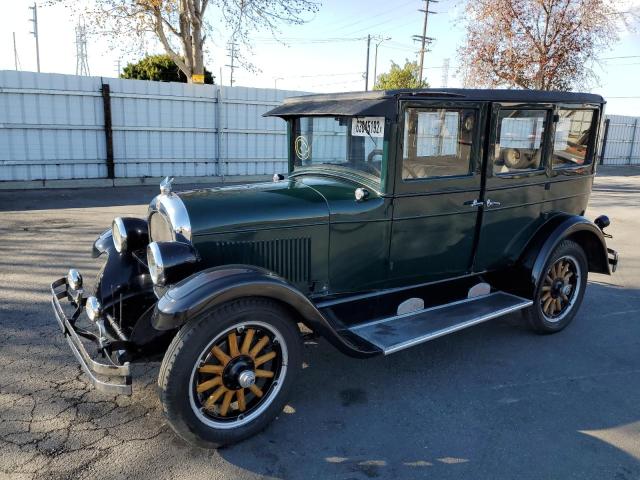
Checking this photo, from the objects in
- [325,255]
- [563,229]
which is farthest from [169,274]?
[563,229]

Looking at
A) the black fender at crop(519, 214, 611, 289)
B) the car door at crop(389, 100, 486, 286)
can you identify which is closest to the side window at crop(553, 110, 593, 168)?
the black fender at crop(519, 214, 611, 289)

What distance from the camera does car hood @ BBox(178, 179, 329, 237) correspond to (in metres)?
2.96

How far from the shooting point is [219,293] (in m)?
2.49

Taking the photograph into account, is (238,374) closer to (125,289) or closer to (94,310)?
(94,310)

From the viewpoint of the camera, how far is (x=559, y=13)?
1195 cm

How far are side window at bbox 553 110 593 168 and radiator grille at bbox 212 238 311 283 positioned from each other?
2.44 meters

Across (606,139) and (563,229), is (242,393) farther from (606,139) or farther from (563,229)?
(606,139)

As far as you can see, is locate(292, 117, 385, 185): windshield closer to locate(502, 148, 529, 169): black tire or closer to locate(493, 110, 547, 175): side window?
locate(493, 110, 547, 175): side window

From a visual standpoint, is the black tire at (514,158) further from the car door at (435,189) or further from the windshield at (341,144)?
the windshield at (341,144)

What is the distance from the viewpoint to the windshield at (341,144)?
11.1ft

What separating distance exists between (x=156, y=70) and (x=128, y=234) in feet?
50.0

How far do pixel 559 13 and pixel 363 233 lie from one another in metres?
11.6

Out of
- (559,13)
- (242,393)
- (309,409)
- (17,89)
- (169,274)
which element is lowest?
(309,409)

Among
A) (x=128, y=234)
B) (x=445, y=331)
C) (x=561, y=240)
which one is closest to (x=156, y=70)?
(x=128, y=234)
